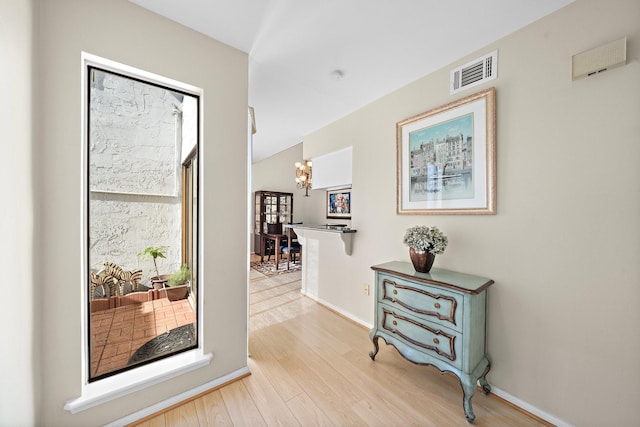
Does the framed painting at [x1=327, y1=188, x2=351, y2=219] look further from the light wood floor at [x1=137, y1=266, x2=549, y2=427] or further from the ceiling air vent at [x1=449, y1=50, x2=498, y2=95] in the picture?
the ceiling air vent at [x1=449, y1=50, x2=498, y2=95]

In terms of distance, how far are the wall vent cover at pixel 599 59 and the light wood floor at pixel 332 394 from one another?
1.99m

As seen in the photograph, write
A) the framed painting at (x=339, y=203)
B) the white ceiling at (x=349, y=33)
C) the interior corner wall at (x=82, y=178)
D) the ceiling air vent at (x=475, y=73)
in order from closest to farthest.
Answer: the interior corner wall at (x=82, y=178), the white ceiling at (x=349, y=33), the ceiling air vent at (x=475, y=73), the framed painting at (x=339, y=203)

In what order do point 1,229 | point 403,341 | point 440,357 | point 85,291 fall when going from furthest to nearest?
point 403,341, point 440,357, point 85,291, point 1,229

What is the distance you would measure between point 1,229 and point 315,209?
4382 mm

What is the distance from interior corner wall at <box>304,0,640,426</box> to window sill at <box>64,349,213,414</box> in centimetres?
A: 200

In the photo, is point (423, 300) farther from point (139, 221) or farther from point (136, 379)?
point (139, 221)

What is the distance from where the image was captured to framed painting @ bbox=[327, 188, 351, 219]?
3.72 meters

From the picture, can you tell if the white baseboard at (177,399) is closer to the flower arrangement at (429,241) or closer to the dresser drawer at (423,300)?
the dresser drawer at (423,300)

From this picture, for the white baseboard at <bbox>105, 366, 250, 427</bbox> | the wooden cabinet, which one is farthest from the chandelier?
the white baseboard at <bbox>105, 366, 250, 427</bbox>

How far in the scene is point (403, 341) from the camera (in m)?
1.84

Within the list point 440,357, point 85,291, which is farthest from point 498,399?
point 85,291

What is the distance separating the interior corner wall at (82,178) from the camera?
1.21 meters

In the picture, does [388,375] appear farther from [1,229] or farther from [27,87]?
[27,87]

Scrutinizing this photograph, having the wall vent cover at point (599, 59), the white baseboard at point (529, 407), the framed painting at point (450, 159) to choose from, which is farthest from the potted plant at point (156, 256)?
the wall vent cover at point (599, 59)
